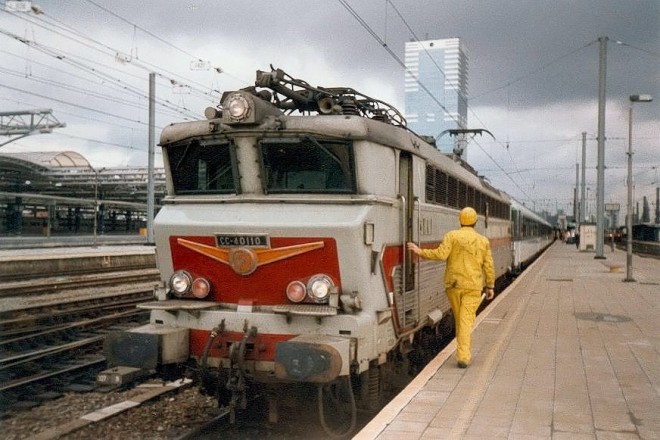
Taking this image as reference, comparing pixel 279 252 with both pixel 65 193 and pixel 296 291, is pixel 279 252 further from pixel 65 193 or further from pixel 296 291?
pixel 65 193

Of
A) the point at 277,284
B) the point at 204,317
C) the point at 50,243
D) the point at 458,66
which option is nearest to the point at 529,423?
the point at 277,284

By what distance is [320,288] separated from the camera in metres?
5.93

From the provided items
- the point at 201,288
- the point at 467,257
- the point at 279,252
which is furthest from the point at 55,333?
the point at 467,257

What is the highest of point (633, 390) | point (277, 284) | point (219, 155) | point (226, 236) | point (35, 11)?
point (35, 11)

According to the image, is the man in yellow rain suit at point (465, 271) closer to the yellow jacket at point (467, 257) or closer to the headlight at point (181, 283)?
the yellow jacket at point (467, 257)

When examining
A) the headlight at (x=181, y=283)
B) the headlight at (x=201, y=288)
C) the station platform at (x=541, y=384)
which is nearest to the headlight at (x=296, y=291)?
the headlight at (x=201, y=288)

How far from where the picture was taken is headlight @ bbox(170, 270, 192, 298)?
21.3 feet

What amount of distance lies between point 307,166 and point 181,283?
174cm

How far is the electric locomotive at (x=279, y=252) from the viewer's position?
586cm

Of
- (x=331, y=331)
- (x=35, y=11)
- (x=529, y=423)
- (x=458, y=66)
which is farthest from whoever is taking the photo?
(x=458, y=66)

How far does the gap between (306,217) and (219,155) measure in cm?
128

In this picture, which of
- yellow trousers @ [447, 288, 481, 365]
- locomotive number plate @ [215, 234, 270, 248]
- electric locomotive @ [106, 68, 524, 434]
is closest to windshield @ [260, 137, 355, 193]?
electric locomotive @ [106, 68, 524, 434]

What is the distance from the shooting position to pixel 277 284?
6.13m

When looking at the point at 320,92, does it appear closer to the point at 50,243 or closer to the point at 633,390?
the point at 633,390
